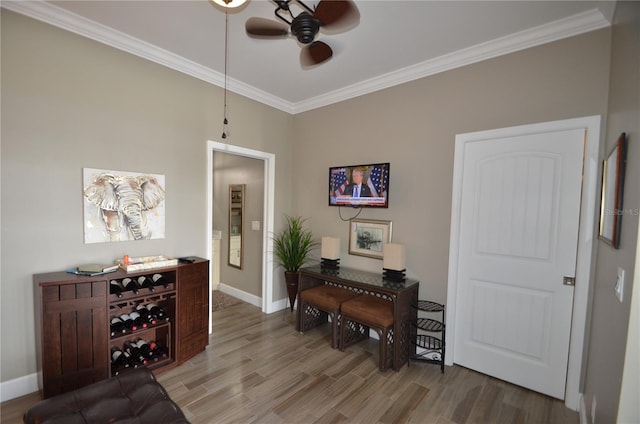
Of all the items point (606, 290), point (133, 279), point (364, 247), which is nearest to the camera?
point (606, 290)

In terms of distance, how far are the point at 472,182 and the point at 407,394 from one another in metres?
1.96

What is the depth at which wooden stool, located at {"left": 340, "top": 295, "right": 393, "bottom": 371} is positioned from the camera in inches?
103

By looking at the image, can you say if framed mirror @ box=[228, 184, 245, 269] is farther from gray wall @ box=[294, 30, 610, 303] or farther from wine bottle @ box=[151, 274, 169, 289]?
wine bottle @ box=[151, 274, 169, 289]

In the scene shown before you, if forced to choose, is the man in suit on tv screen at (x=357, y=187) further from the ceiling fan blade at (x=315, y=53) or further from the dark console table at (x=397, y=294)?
the ceiling fan blade at (x=315, y=53)

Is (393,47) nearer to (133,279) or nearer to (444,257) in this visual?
(444,257)

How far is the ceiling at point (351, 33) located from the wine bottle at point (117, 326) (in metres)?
2.44

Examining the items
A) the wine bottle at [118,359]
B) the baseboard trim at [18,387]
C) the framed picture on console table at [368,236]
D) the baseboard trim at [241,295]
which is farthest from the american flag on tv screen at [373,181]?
the baseboard trim at [18,387]

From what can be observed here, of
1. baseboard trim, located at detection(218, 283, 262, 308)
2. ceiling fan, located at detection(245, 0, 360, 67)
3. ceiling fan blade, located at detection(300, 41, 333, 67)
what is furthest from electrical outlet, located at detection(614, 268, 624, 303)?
baseboard trim, located at detection(218, 283, 262, 308)

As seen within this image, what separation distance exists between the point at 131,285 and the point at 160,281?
8.8 inches

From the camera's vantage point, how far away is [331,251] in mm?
3439

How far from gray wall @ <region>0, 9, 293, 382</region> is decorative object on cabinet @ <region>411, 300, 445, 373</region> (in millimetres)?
2596

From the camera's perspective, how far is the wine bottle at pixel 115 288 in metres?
2.31

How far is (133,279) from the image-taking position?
2498 millimetres

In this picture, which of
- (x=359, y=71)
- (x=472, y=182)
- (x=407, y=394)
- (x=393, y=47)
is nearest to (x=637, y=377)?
(x=407, y=394)
